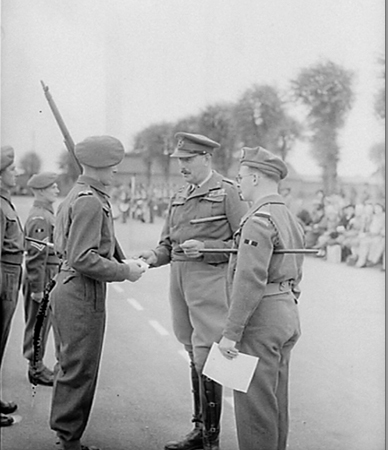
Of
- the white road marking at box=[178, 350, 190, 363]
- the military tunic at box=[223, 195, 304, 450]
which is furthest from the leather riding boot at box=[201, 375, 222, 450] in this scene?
the military tunic at box=[223, 195, 304, 450]

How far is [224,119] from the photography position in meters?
2.77

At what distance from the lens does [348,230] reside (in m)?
2.77

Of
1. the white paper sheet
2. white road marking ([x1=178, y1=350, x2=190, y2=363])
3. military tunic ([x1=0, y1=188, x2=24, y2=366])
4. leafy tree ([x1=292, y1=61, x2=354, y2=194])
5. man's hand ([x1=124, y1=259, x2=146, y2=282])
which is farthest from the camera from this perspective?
white road marking ([x1=178, y1=350, x2=190, y2=363])

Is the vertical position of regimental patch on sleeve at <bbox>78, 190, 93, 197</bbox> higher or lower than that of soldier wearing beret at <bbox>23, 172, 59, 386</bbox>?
higher

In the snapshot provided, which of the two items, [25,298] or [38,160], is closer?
[38,160]

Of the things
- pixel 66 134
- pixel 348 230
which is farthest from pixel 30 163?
pixel 348 230

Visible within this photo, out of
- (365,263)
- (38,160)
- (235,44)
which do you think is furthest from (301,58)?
(38,160)

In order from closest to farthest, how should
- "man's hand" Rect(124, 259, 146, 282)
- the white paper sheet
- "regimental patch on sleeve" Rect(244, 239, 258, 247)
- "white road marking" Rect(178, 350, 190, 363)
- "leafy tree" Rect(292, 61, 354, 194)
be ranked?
"regimental patch on sleeve" Rect(244, 239, 258, 247) < the white paper sheet < "man's hand" Rect(124, 259, 146, 282) < "leafy tree" Rect(292, 61, 354, 194) < "white road marking" Rect(178, 350, 190, 363)

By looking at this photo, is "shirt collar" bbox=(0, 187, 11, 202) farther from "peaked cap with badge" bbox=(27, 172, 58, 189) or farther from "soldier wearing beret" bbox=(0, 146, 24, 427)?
"peaked cap with badge" bbox=(27, 172, 58, 189)

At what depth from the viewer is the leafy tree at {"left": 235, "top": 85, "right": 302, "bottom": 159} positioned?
2.75m

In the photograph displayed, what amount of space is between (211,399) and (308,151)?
125cm

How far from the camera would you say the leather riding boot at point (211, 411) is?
277 centimetres

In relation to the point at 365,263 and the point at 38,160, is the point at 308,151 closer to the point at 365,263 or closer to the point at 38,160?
the point at 365,263

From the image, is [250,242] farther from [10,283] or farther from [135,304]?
[10,283]
